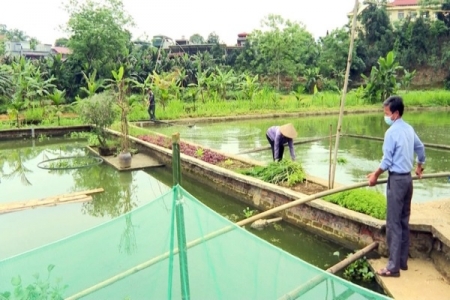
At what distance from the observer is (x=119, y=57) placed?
79.3ft

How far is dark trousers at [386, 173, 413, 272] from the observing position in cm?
374

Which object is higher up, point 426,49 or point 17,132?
point 426,49

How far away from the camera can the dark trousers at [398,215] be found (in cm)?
374

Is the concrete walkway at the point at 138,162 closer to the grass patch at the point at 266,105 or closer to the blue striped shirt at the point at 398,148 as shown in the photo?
the blue striped shirt at the point at 398,148

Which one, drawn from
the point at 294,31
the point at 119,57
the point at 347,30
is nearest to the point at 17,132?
the point at 119,57

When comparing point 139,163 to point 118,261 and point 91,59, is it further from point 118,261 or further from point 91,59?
point 91,59

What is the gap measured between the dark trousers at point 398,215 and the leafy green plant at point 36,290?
2.69 metres

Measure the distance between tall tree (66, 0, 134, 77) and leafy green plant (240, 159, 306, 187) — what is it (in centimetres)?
1736

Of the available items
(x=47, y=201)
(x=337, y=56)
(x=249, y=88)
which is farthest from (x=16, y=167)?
(x=337, y=56)

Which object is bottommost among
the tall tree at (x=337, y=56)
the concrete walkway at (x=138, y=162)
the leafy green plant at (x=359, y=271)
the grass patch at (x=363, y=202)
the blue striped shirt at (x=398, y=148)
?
the concrete walkway at (x=138, y=162)

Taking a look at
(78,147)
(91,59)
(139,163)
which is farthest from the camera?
(91,59)

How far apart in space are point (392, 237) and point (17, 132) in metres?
13.9

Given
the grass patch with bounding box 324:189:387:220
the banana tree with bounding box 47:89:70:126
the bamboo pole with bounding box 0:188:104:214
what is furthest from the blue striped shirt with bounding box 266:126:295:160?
the banana tree with bounding box 47:89:70:126

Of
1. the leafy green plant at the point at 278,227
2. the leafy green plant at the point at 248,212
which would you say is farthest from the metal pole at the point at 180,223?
the leafy green plant at the point at 248,212
